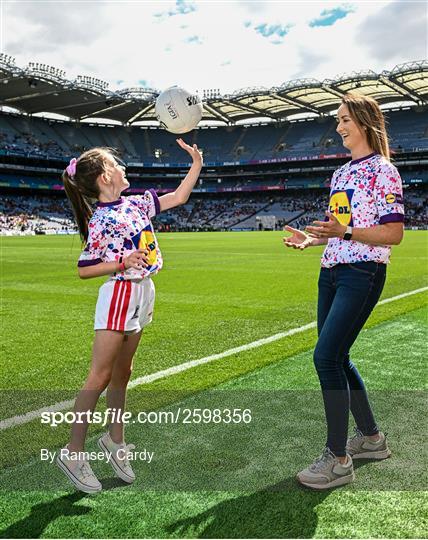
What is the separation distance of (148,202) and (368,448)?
2315 mm

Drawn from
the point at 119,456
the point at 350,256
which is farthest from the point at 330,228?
the point at 119,456

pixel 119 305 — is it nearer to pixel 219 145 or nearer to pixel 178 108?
pixel 178 108

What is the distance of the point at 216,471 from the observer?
3.36 metres

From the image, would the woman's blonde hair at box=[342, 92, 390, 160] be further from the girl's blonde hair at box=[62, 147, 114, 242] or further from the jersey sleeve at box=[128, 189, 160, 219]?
the girl's blonde hair at box=[62, 147, 114, 242]

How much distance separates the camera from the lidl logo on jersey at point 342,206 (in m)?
3.27

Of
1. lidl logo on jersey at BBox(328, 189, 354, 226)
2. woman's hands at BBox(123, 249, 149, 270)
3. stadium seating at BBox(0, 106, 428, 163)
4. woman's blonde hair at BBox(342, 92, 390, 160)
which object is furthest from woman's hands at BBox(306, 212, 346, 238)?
stadium seating at BBox(0, 106, 428, 163)

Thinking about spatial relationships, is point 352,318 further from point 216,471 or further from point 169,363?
point 169,363

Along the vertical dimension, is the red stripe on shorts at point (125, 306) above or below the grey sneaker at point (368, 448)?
above

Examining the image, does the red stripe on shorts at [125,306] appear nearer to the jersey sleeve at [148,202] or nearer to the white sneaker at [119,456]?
the jersey sleeve at [148,202]

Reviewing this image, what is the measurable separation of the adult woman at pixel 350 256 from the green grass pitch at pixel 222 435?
29 centimetres

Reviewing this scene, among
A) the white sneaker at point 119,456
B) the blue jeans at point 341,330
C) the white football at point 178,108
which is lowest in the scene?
the white sneaker at point 119,456

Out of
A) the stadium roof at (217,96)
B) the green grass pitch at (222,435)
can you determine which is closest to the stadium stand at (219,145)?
the stadium roof at (217,96)

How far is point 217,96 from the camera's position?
6412cm

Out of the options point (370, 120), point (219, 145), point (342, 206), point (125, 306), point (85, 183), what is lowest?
point (125, 306)
